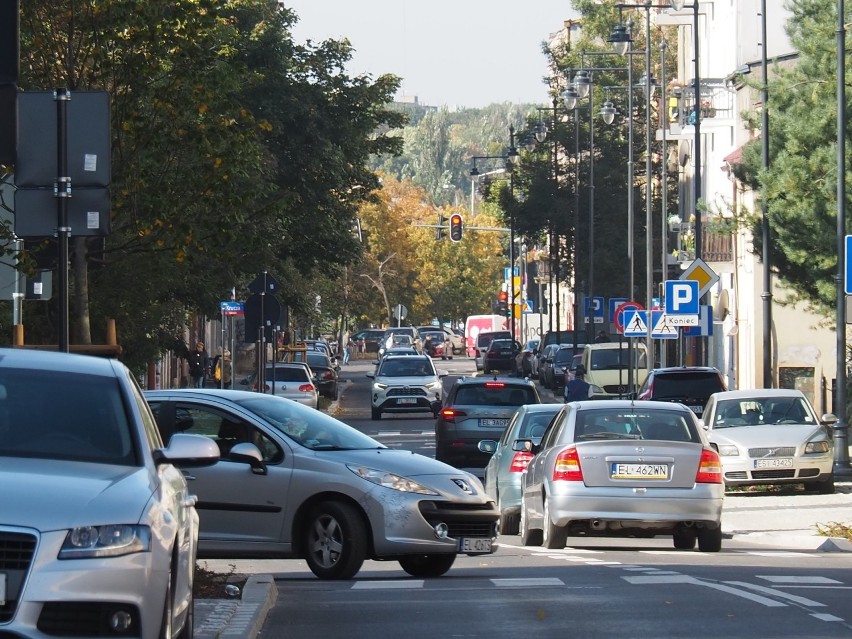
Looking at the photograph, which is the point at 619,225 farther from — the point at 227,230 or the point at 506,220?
the point at 227,230

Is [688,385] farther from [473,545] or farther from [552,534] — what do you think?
[473,545]

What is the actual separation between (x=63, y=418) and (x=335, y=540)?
6.48m

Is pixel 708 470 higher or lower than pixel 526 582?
higher

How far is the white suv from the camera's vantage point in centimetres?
4984

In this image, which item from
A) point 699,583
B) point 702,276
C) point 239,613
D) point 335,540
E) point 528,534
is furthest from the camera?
point 702,276

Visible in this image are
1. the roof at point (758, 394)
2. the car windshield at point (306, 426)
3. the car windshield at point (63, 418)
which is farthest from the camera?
the roof at point (758, 394)

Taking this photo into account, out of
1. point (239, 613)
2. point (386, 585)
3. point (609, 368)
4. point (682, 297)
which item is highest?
point (682, 297)

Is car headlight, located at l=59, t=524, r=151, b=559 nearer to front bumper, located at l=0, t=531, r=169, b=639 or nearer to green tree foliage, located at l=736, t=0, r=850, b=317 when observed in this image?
front bumper, located at l=0, t=531, r=169, b=639

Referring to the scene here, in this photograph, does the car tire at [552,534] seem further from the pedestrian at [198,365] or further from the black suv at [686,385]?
the pedestrian at [198,365]

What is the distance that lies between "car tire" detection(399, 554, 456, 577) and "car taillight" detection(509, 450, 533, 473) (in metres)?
6.07

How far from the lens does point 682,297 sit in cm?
3753

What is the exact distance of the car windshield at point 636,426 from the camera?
697 inches

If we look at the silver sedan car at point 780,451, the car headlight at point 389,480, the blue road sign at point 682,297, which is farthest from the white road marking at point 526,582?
the blue road sign at point 682,297

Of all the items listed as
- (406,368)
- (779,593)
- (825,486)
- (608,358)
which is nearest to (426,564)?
(779,593)
